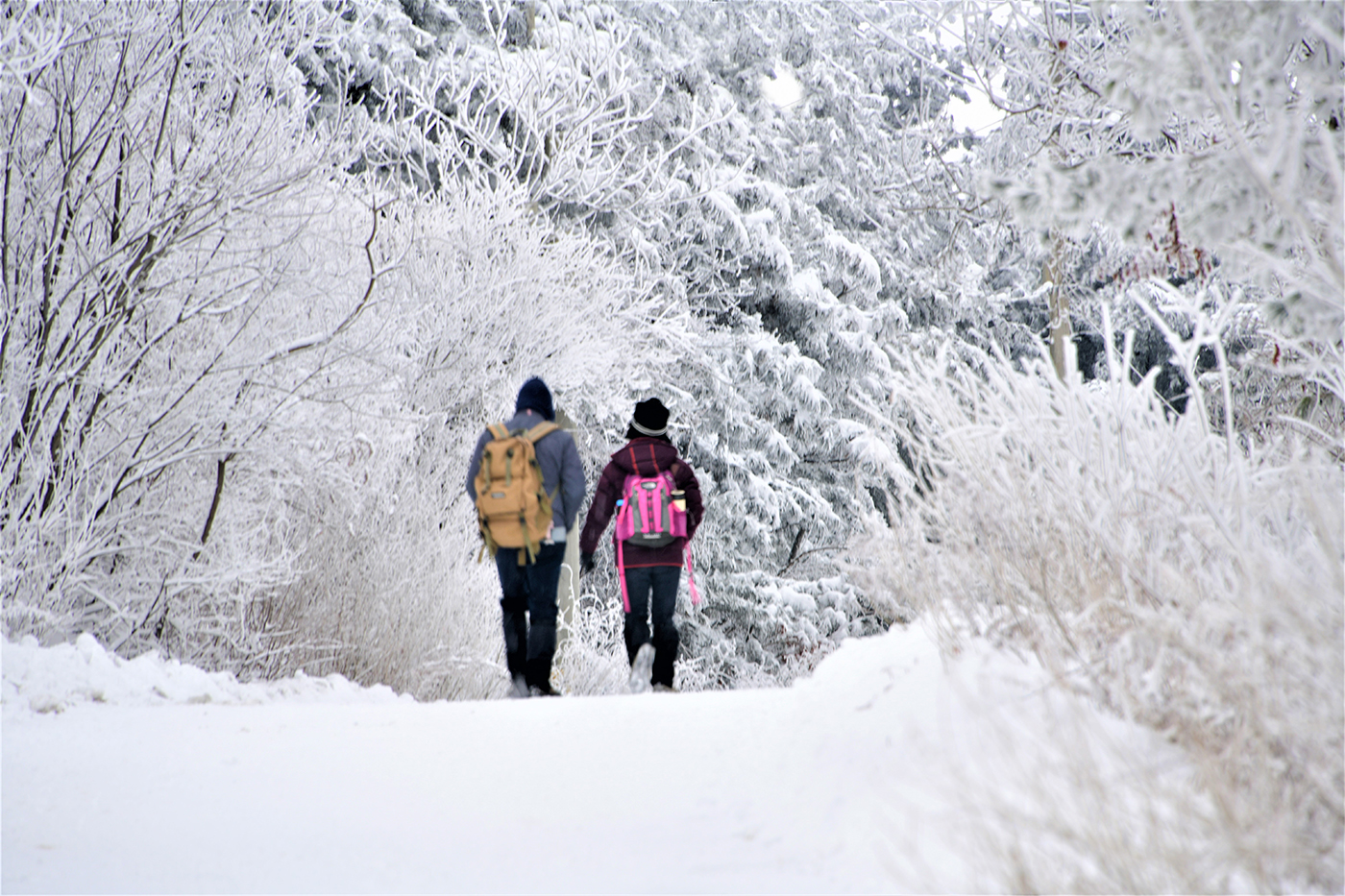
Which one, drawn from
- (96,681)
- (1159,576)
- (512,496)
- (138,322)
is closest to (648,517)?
(512,496)

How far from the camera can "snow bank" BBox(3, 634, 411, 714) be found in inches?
182

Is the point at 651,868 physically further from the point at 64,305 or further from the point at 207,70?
the point at 207,70

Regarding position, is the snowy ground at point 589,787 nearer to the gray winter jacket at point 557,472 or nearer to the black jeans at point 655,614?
the gray winter jacket at point 557,472

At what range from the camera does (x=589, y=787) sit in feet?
10.9

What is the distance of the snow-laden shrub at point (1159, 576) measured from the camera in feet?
7.16

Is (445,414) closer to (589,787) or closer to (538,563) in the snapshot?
(538,563)

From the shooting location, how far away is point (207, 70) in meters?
6.98

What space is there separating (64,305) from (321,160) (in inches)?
65.2

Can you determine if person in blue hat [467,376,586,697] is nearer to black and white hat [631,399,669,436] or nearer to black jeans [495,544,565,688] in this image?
black jeans [495,544,565,688]

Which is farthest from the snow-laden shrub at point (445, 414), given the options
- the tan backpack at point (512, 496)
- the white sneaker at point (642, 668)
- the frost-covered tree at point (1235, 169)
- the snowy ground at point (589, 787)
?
the frost-covered tree at point (1235, 169)

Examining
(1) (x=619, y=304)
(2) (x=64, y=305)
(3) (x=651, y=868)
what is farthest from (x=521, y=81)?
(3) (x=651, y=868)

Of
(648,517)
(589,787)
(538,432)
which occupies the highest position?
(538,432)

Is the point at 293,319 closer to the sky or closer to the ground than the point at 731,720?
closer to the sky

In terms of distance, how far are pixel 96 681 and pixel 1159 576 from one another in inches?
176
